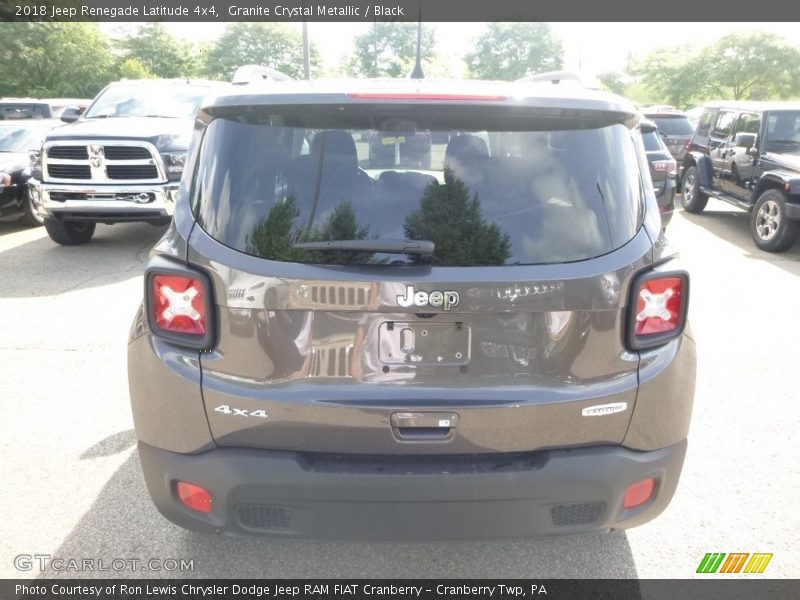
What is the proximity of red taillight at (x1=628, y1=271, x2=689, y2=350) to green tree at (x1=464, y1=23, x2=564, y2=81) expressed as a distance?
8099cm

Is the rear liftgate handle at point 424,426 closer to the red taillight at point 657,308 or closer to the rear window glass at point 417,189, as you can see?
the rear window glass at point 417,189

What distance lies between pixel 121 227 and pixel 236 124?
9120mm

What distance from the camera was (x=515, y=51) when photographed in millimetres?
80812

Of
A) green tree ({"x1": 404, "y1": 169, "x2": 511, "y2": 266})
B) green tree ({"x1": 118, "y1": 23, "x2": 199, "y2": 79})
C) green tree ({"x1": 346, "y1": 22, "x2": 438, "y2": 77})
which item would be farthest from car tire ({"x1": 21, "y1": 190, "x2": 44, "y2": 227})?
green tree ({"x1": 346, "y1": 22, "x2": 438, "y2": 77})

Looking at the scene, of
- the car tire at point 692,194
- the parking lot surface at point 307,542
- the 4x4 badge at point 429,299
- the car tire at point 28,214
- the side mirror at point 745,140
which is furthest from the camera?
the car tire at point 692,194

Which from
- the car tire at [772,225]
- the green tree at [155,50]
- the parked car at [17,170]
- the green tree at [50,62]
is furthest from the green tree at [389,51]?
the car tire at [772,225]

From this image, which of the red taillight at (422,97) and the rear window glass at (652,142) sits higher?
the red taillight at (422,97)

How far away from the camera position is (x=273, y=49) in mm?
71875

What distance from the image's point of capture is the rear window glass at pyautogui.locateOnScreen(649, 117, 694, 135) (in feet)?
52.8

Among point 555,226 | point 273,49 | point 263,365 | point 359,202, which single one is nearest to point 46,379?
point 263,365

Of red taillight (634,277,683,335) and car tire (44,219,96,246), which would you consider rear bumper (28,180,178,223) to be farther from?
red taillight (634,277,683,335)

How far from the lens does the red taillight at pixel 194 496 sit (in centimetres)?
218

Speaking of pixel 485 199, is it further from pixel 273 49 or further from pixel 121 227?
pixel 273 49

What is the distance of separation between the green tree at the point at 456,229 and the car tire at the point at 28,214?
31.0 ft
